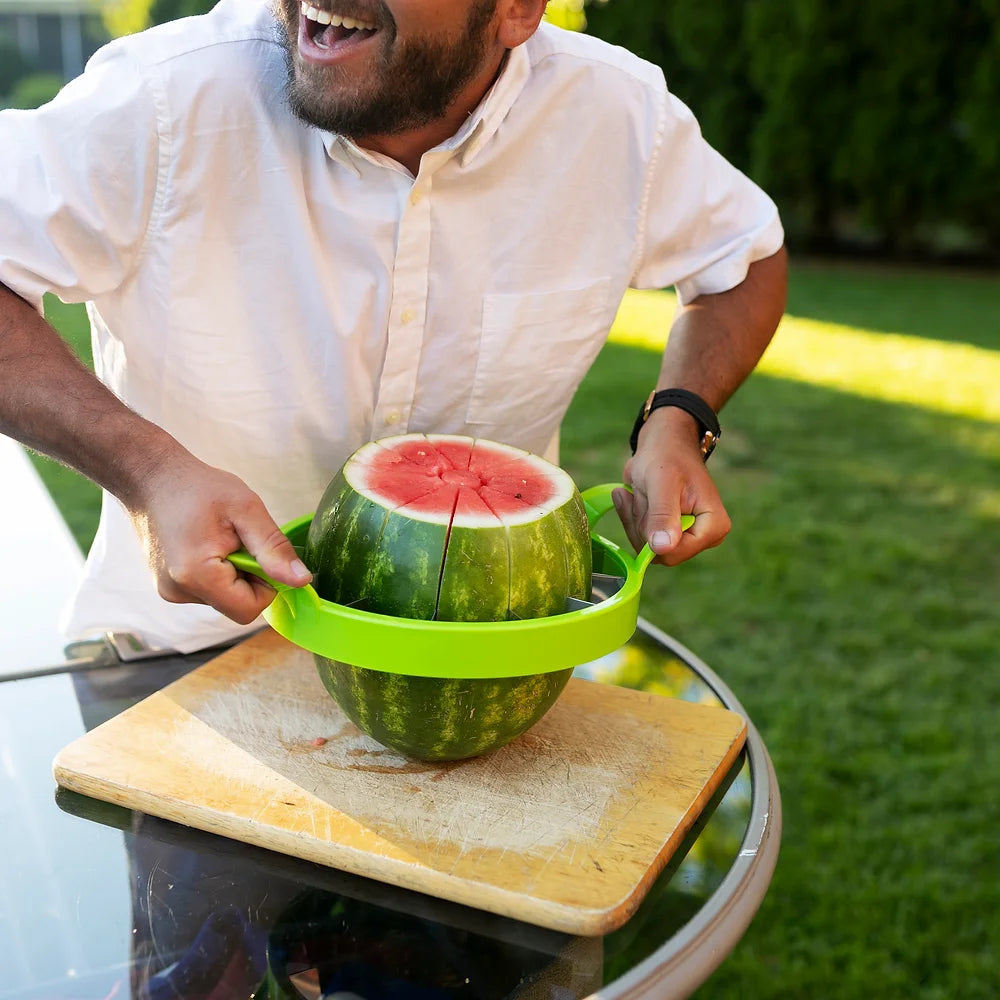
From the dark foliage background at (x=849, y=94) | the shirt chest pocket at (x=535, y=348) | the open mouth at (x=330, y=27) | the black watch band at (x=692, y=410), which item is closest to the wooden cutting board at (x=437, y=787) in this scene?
the black watch band at (x=692, y=410)

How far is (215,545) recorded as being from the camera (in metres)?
1.35

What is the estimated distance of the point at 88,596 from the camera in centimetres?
197

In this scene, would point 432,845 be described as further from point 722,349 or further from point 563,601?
point 722,349

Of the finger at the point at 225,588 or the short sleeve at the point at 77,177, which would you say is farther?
the short sleeve at the point at 77,177

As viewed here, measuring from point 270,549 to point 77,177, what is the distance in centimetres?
69

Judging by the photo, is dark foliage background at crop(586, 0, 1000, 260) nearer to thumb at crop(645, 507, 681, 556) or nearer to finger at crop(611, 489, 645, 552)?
finger at crop(611, 489, 645, 552)

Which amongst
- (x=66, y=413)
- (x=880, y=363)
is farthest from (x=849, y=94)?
(x=66, y=413)

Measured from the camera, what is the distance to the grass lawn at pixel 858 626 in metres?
2.82

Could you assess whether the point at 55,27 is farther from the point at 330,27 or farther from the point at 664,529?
the point at 664,529

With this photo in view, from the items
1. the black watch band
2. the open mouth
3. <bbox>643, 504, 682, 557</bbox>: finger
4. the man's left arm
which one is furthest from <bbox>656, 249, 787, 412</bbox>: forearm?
the open mouth

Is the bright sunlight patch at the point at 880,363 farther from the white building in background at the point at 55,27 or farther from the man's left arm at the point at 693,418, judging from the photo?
the white building in background at the point at 55,27

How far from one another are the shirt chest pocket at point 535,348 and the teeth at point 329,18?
504 mm

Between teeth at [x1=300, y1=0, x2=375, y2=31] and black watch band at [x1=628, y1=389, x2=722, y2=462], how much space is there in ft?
2.38

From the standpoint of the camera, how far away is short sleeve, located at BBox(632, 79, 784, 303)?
6.92ft
